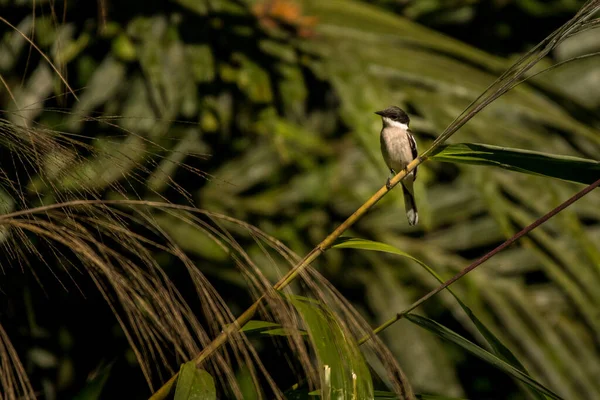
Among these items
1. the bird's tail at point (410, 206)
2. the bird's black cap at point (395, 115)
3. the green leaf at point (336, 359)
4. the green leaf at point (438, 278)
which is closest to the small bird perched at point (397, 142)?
the bird's black cap at point (395, 115)

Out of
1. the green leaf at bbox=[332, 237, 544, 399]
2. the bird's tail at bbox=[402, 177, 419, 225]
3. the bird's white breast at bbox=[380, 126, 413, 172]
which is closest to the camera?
the green leaf at bbox=[332, 237, 544, 399]

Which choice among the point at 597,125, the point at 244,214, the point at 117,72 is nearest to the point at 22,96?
the point at 117,72

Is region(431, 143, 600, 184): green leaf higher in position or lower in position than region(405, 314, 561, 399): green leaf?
higher

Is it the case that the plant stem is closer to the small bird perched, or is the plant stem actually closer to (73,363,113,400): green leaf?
(73,363,113,400): green leaf

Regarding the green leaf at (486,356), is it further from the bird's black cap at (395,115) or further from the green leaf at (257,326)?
the bird's black cap at (395,115)

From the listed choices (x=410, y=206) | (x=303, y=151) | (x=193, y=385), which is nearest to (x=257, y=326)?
(x=193, y=385)

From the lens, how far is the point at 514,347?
9.30 ft

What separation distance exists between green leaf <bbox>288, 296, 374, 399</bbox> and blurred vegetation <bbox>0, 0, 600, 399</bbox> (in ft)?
3.26

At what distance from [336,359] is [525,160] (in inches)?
12.3

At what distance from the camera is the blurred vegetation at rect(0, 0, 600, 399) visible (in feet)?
7.63

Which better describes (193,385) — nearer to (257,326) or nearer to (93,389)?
(257,326)

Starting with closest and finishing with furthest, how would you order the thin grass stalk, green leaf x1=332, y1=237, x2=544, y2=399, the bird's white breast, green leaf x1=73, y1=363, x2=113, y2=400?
the thin grass stalk → green leaf x1=332, y1=237, x2=544, y2=399 → green leaf x1=73, y1=363, x2=113, y2=400 → the bird's white breast

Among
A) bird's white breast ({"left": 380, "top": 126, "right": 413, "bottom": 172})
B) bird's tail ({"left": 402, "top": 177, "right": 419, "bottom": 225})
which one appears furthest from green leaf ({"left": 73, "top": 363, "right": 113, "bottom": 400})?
bird's tail ({"left": 402, "top": 177, "right": 419, "bottom": 225})

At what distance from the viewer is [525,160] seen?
3.16 feet
